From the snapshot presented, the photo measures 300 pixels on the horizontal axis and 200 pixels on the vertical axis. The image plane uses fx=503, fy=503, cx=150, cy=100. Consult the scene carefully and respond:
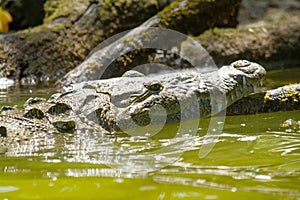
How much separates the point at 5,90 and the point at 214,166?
541cm

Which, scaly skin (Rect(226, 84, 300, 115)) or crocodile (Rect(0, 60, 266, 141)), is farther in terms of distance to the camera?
scaly skin (Rect(226, 84, 300, 115))

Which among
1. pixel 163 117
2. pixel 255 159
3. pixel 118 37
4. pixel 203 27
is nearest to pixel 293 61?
pixel 203 27

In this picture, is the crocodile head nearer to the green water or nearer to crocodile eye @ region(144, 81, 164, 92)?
crocodile eye @ region(144, 81, 164, 92)

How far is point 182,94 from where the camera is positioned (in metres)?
4.56

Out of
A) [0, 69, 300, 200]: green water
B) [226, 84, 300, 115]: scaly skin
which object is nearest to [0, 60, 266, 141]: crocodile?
[0, 69, 300, 200]: green water

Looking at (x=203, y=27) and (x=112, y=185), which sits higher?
(x=203, y=27)

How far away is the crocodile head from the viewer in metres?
4.50

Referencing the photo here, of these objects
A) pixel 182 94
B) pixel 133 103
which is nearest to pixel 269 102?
pixel 182 94

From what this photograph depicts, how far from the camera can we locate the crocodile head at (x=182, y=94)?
4.50 meters

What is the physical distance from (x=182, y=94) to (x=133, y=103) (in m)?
0.45

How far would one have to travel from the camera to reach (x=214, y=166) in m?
3.29

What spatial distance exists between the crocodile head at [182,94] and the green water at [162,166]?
19cm

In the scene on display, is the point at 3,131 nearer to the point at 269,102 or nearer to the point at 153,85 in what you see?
the point at 153,85

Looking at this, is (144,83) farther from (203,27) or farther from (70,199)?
(203,27)
